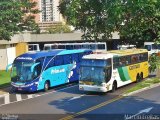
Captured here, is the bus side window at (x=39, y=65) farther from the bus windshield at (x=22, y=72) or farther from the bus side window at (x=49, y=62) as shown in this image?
Answer: the bus side window at (x=49, y=62)

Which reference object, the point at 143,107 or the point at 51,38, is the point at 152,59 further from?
the point at 51,38

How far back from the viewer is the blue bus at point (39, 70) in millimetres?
29234

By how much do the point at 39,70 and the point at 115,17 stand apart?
1816 cm

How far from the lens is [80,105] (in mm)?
23938

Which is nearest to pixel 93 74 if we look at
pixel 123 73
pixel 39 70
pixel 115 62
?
pixel 115 62

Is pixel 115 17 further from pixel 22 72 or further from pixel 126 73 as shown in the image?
pixel 126 73

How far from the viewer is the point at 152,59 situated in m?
14.5

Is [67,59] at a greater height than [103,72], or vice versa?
[67,59]

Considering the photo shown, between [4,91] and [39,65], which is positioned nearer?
[39,65]

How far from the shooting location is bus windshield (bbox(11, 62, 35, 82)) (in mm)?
29234

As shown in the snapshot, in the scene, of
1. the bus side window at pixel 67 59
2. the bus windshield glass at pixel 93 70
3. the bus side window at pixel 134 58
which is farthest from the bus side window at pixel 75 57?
the bus windshield glass at pixel 93 70

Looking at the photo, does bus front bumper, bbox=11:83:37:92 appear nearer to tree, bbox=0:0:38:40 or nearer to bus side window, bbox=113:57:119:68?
bus side window, bbox=113:57:119:68

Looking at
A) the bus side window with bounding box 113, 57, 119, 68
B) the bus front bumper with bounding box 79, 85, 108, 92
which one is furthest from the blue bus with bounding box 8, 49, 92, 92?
the bus side window with bounding box 113, 57, 119, 68

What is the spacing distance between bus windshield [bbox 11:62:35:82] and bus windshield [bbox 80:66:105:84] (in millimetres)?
3759
